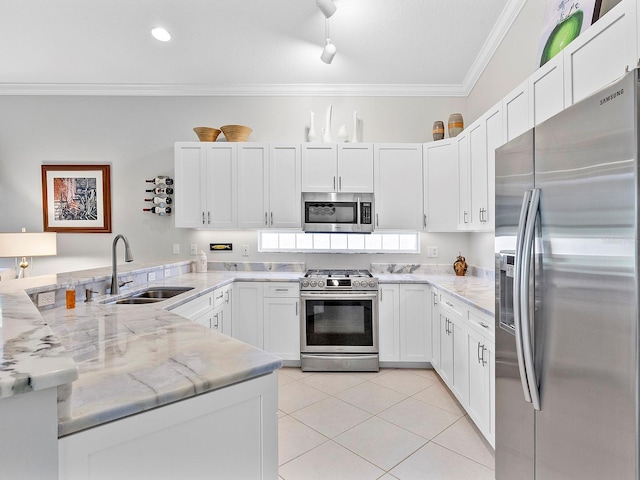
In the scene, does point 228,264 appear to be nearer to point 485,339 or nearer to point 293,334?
point 293,334

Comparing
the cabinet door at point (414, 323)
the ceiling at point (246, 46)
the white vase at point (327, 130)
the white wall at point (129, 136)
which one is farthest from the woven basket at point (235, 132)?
the cabinet door at point (414, 323)

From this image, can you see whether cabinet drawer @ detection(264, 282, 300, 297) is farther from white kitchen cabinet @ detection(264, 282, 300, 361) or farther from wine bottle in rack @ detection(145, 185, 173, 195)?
wine bottle in rack @ detection(145, 185, 173, 195)

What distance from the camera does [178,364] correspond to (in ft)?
3.40

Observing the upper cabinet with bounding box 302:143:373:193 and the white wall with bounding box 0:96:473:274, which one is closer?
the upper cabinet with bounding box 302:143:373:193

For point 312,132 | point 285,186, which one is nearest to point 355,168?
point 312,132

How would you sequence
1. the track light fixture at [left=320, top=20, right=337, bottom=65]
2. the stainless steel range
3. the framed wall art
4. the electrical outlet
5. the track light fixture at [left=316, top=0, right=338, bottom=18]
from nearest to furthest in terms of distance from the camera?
the framed wall art < the electrical outlet < the track light fixture at [left=316, top=0, right=338, bottom=18] < the track light fixture at [left=320, top=20, right=337, bottom=65] < the stainless steel range

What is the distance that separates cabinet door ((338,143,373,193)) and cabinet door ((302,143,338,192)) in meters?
0.06

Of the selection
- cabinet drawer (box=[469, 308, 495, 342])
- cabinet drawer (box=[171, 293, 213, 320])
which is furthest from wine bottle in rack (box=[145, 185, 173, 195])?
cabinet drawer (box=[469, 308, 495, 342])

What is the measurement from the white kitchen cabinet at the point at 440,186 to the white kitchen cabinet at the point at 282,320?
1.57m

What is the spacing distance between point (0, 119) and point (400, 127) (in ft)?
14.9

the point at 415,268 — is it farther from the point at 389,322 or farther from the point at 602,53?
the point at 602,53

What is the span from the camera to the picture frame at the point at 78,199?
407 cm

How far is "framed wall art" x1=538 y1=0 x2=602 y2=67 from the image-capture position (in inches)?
A: 63.3

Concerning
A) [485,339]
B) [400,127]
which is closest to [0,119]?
[400,127]
